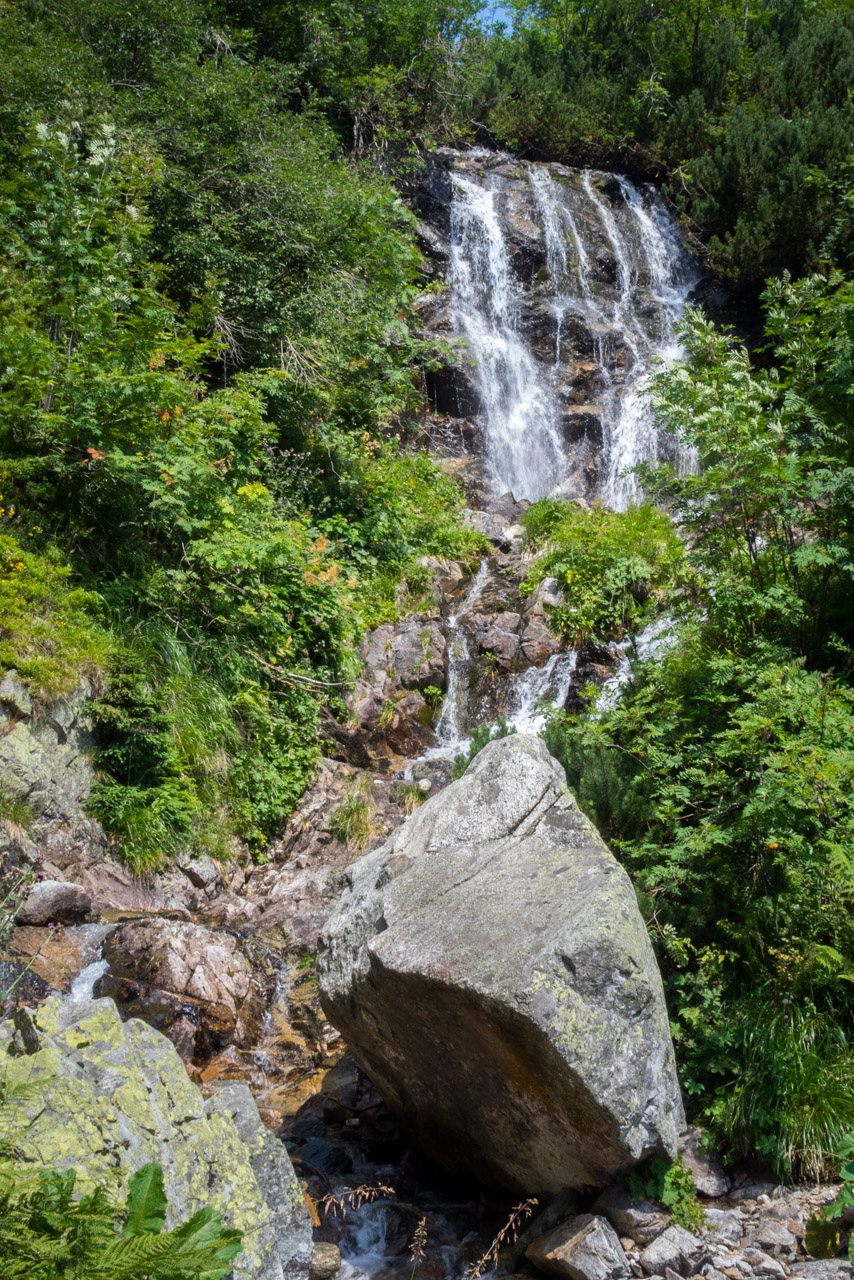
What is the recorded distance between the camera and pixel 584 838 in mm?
3873

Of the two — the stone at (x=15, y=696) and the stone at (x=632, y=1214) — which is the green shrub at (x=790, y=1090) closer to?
the stone at (x=632, y=1214)

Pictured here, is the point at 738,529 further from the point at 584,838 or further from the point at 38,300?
the point at 38,300

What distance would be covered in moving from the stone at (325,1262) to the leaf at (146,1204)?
185cm

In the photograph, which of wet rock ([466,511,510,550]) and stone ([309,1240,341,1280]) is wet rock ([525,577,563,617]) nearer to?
wet rock ([466,511,510,550])

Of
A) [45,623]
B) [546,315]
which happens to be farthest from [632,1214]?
[546,315]

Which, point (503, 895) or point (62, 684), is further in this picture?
point (62, 684)

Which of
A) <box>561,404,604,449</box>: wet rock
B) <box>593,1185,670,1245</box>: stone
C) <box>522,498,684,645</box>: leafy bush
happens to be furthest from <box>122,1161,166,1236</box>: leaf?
<box>561,404,604,449</box>: wet rock

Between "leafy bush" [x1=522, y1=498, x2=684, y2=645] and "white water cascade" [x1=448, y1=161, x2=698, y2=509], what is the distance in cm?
272

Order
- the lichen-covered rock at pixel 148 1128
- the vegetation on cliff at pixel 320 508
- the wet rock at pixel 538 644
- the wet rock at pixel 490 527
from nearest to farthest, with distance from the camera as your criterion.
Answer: the lichen-covered rock at pixel 148 1128 < the vegetation on cliff at pixel 320 508 < the wet rock at pixel 538 644 < the wet rock at pixel 490 527

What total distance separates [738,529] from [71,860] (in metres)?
5.21

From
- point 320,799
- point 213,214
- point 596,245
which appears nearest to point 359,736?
point 320,799

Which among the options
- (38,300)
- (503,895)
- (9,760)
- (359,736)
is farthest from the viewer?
(359,736)

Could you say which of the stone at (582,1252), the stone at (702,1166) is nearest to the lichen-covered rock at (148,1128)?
the stone at (582,1252)

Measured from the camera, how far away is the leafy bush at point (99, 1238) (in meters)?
1.66
